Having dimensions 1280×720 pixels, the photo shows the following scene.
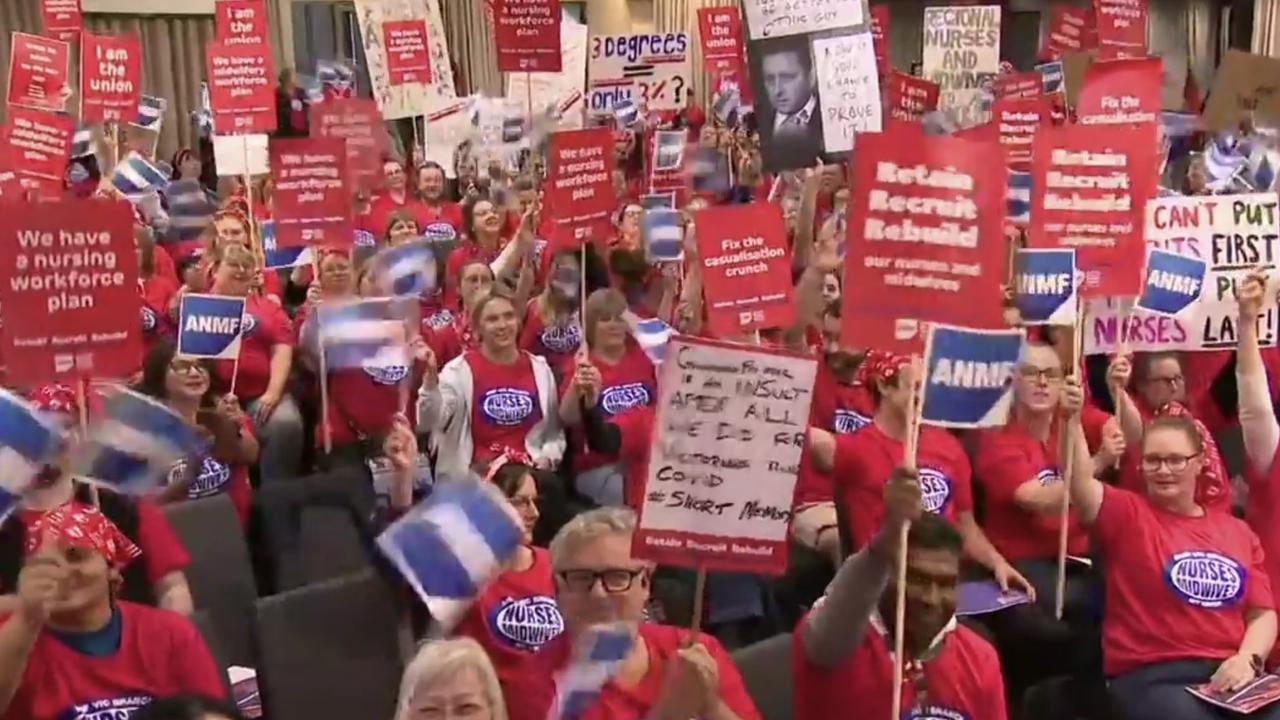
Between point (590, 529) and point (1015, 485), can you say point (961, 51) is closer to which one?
point (1015, 485)

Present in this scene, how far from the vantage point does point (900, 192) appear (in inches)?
120

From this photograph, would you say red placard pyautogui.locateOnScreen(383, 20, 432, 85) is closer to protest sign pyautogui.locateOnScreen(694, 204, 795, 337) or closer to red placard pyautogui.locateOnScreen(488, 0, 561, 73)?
red placard pyautogui.locateOnScreen(488, 0, 561, 73)

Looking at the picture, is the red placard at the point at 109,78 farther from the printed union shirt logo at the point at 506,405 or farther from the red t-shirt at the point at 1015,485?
the red t-shirt at the point at 1015,485

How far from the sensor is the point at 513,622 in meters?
3.44

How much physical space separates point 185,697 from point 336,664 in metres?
0.91

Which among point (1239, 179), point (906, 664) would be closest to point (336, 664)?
point (906, 664)

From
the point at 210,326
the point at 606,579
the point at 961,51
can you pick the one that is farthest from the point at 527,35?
the point at 606,579

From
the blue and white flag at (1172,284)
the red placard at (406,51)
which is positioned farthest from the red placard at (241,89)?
the blue and white flag at (1172,284)

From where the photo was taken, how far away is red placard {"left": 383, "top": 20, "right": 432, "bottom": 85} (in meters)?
9.95

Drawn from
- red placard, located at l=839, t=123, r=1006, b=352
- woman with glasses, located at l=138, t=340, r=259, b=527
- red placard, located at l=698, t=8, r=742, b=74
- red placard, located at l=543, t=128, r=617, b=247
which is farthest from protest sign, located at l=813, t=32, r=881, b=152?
red placard, located at l=698, t=8, r=742, b=74

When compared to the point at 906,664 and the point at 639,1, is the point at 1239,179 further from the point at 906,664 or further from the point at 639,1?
the point at 639,1

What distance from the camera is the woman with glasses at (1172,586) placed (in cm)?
388

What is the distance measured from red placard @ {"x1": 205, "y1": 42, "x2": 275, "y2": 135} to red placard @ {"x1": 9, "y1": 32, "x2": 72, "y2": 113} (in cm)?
100

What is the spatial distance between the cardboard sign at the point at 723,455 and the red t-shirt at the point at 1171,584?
1.59 metres
